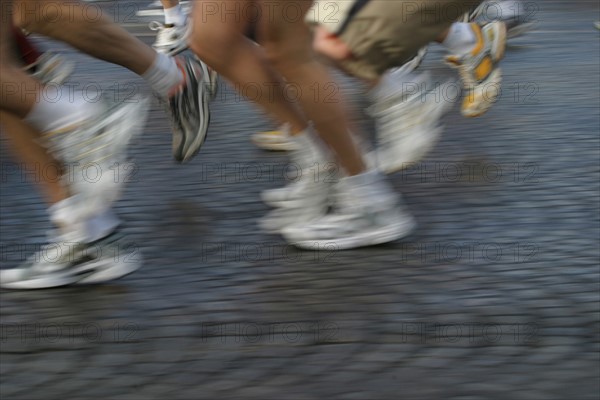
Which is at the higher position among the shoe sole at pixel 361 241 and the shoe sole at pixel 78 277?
the shoe sole at pixel 361 241

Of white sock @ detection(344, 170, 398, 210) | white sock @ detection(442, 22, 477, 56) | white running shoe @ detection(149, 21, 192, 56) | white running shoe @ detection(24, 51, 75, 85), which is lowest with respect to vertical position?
white sock @ detection(344, 170, 398, 210)

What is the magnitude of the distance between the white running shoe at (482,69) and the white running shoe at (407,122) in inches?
41.3

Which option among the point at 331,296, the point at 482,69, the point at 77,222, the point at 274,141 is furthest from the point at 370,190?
the point at 482,69

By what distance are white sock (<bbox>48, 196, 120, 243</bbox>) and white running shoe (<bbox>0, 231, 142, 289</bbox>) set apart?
0.08 ft

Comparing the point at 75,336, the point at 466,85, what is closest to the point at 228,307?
the point at 75,336

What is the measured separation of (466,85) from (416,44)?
3408 millimetres

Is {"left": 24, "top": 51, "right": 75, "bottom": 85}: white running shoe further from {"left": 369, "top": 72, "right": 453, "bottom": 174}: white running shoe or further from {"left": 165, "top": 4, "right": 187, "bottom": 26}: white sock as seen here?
{"left": 165, "top": 4, "right": 187, "bottom": 26}: white sock

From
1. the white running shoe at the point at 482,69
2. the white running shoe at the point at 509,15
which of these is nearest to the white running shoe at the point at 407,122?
the white running shoe at the point at 482,69

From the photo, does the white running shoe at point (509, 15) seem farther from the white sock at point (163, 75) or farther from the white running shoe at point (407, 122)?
the white sock at point (163, 75)

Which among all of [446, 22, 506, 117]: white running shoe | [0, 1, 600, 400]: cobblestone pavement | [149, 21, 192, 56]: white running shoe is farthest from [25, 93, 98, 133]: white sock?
[149, 21, 192, 56]: white running shoe

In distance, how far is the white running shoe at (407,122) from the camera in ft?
16.2

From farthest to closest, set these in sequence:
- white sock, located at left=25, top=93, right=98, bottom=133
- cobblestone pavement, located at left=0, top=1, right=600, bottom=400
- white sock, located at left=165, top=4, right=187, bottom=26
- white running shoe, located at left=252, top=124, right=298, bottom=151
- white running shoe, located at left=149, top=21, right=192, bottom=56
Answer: white sock, located at left=165, top=4, right=187, bottom=26
white running shoe, located at left=149, top=21, right=192, bottom=56
white running shoe, located at left=252, top=124, right=298, bottom=151
white sock, located at left=25, top=93, right=98, bottom=133
cobblestone pavement, located at left=0, top=1, right=600, bottom=400

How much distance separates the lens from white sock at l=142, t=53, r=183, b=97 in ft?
15.0

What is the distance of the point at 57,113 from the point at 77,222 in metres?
0.38
